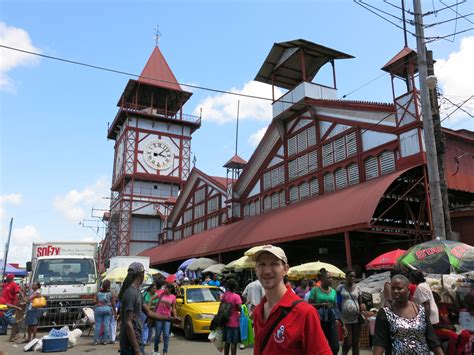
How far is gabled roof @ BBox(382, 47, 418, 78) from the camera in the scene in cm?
1606

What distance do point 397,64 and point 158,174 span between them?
3992 cm

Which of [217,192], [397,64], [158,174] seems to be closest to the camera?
[397,64]

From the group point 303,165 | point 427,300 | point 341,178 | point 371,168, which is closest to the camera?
point 427,300

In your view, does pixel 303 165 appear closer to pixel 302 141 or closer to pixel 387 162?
pixel 302 141

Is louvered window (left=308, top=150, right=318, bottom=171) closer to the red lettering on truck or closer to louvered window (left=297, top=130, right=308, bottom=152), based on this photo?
louvered window (left=297, top=130, right=308, bottom=152)

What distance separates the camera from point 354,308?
311 inches

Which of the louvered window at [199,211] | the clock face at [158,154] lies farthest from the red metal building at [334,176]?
the clock face at [158,154]

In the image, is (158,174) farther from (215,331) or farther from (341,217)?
(215,331)

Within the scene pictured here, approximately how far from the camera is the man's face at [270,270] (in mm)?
2758

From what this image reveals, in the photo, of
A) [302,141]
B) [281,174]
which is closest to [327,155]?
[302,141]

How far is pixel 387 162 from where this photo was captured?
16.9 meters

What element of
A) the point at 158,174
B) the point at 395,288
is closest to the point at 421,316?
the point at 395,288

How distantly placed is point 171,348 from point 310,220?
312 inches

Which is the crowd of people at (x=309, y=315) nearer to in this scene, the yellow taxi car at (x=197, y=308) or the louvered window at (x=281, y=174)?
the yellow taxi car at (x=197, y=308)
